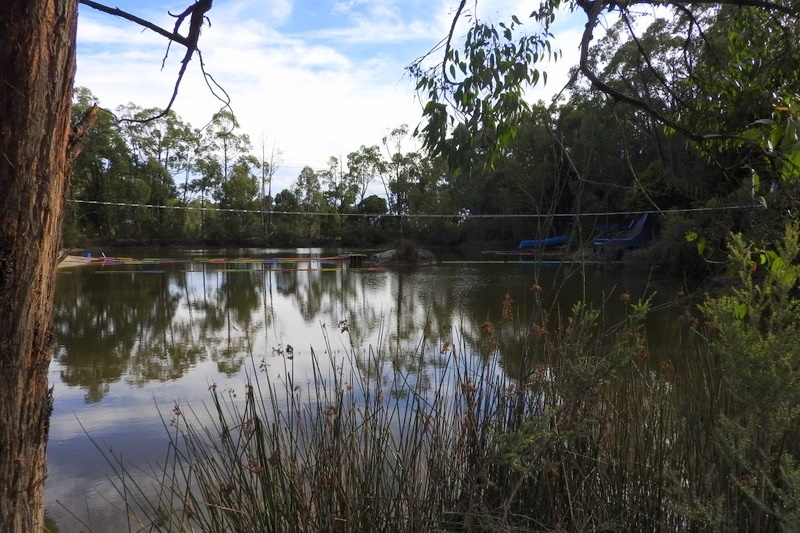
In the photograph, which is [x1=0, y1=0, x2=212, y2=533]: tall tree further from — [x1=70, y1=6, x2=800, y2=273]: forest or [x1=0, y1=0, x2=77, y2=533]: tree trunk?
[x1=70, y1=6, x2=800, y2=273]: forest

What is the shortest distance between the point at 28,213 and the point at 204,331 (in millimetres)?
7700

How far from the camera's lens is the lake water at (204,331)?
3729 millimetres

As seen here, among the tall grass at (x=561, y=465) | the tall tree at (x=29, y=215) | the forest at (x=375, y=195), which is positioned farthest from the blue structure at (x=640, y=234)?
the tall tree at (x=29, y=215)

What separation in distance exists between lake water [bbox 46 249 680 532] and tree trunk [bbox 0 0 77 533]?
93 centimetres

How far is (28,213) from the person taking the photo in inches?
46.0

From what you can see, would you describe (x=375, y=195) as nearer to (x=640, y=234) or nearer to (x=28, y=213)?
(x=640, y=234)

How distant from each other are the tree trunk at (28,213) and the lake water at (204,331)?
0.93 metres

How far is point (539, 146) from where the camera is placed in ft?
79.4

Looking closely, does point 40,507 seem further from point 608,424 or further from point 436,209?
point 436,209

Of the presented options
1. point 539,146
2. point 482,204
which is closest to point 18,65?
point 539,146

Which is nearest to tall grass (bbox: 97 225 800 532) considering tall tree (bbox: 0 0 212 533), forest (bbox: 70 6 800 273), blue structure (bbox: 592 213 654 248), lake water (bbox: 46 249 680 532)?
lake water (bbox: 46 249 680 532)

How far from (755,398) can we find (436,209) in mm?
38673

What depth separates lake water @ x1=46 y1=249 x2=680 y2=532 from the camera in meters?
3.73

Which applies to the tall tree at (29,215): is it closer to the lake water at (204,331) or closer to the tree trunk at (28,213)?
the tree trunk at (28,213)
